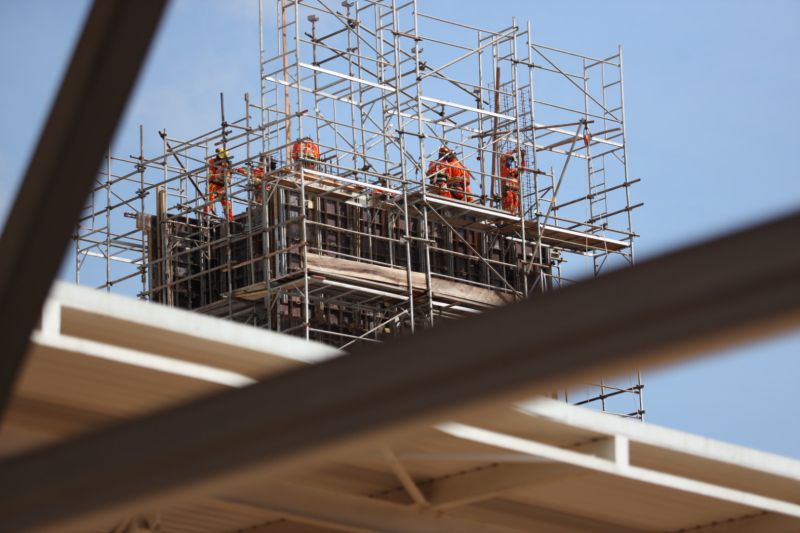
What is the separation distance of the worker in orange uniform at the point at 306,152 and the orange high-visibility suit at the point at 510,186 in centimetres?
435

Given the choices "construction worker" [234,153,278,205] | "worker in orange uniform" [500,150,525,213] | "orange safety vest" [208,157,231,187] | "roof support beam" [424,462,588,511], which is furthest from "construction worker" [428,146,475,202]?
"roof support beam" [424,462,588,511]

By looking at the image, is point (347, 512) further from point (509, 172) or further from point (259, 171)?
point (509, 172)

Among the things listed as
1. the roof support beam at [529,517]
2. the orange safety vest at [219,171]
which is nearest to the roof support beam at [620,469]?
the roof support beam at [529,517]

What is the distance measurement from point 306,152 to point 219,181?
255 centimetres

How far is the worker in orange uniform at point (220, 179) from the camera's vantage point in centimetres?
2942

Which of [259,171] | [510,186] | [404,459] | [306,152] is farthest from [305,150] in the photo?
[404,459]

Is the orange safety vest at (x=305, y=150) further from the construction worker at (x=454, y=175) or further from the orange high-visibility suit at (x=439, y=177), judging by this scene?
the construction worker at (x=454, y=175)

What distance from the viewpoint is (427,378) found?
3.31 m

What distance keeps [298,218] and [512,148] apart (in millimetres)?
7146

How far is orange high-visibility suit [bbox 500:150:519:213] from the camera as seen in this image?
31328 mm

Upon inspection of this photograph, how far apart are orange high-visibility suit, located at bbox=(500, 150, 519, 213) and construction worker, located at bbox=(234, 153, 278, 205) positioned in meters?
5.13

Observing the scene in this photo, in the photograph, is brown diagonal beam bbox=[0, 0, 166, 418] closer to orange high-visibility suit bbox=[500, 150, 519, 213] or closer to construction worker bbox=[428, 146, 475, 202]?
construction worker bbox=[428, 146, 475, 202]

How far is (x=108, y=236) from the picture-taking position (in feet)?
108

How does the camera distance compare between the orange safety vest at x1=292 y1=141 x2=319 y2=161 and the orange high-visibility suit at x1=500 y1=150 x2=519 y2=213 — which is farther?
the orange high-visibility suit at x1=500 y1=150 x2=519 y2=213
